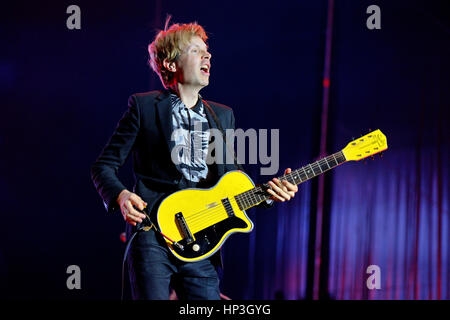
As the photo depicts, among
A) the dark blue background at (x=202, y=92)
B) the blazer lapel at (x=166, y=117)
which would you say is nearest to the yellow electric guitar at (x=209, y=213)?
the blazer lapel at (x=166, y=117)

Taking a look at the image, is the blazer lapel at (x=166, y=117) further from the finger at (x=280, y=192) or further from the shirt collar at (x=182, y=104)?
the finger at (x=280, y=192)

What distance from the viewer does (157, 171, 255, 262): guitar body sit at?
7.52ft

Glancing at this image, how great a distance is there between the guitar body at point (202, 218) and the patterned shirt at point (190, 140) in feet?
0.43

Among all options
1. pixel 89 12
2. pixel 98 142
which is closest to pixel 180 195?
pixel 98 142

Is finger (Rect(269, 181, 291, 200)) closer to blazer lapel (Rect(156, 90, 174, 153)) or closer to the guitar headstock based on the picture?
the guitar headstock

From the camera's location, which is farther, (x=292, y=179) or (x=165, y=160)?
(x=292, y=179)

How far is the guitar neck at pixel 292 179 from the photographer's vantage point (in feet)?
8.24

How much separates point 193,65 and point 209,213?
3.00 feet

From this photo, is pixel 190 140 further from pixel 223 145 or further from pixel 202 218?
pixel 202 218

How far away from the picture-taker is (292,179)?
2.62 m

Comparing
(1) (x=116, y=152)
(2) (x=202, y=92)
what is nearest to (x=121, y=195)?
(1) (x=116, y=152)
